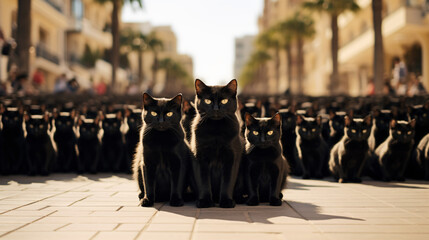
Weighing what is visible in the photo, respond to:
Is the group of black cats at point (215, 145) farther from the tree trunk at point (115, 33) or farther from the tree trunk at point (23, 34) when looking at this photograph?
the tree trunk at point (115, 33)

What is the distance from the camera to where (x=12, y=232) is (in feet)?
13.6

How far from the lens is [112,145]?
29.9 feet

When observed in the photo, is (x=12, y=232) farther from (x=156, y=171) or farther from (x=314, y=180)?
(x=314, y=180)

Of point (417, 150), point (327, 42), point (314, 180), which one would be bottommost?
point (314, 180)

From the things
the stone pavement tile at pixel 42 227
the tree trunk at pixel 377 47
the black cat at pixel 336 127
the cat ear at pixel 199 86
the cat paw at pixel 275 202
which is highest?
the tree trunk at pixel 377 47

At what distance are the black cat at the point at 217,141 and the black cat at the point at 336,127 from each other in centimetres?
371

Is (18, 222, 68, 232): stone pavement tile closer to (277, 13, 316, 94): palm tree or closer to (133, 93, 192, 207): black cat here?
(133, 93, 192, 207): black cat

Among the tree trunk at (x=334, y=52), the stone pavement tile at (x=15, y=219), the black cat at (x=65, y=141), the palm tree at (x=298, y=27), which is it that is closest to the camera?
the stone pavement tile at (x=15, y=219)

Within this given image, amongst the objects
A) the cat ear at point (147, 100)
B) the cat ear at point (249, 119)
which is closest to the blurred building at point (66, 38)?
the cat ear at point (147, 100)

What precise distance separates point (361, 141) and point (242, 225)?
3.88 meters

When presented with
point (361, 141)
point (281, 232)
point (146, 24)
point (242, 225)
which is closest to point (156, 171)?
point (242, 225)

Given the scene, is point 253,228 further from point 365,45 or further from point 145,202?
point 365,45

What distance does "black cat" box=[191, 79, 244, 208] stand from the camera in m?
5.39

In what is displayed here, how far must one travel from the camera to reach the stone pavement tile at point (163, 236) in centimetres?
396
